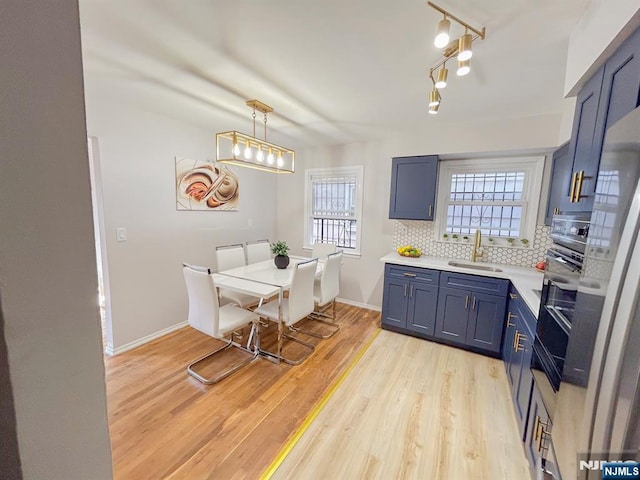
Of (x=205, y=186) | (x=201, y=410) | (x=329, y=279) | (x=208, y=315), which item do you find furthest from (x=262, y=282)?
(x=205, y=186)

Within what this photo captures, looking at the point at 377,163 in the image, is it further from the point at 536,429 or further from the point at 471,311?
the point at 536,429

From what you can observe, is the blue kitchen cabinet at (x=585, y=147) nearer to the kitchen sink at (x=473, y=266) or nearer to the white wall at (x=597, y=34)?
the white wall at (x=597, y=34)

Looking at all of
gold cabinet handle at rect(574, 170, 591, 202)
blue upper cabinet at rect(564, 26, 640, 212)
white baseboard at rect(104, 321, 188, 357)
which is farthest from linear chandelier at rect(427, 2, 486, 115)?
white baseboard at rect(104, 321, 188, 357)

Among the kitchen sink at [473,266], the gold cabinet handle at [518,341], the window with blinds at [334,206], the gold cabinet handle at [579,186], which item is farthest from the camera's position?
the window with blinds at [334,206]

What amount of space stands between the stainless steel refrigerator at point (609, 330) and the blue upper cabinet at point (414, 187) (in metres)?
2.46

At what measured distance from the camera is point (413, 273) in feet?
9.79

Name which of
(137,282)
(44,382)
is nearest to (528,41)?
(44,382)

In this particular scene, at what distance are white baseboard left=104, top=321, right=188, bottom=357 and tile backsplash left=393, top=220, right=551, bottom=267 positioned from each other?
117 inches

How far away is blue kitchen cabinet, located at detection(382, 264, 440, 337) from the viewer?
2904 mm

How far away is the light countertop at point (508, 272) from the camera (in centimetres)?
189

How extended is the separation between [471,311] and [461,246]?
0.90 meters

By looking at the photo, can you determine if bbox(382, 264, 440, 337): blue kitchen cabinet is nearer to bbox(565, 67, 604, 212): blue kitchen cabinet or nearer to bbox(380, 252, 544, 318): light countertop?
bbox(380, 252, 544, 318): light countertop

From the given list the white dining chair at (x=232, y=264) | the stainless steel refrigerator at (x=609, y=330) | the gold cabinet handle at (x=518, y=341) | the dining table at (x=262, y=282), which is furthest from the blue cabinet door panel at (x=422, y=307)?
the stainless steel refrigerator at (x=609, y=330)

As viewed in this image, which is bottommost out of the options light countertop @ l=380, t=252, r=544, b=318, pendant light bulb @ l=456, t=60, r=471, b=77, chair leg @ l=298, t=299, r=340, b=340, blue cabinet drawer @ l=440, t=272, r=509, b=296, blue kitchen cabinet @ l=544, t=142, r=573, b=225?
chair leg @ l=298, t=299, r=340, b=340
